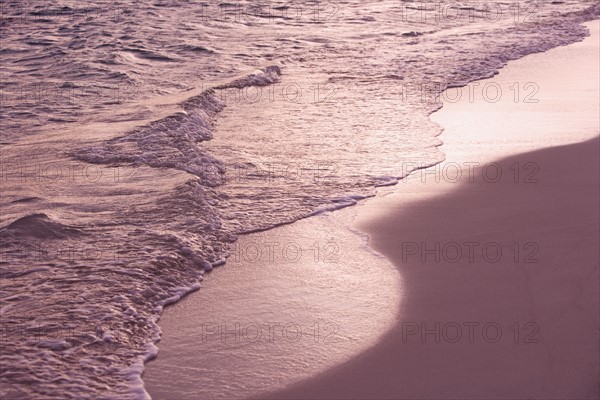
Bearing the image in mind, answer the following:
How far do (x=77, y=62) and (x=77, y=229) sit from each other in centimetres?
581

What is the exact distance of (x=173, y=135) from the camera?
7.52 meters

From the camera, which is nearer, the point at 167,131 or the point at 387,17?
the point at 167,131

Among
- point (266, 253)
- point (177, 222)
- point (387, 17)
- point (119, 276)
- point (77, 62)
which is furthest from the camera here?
point (387, 17)

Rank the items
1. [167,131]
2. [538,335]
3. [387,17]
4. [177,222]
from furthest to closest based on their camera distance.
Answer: [387,17], [167,131], [177,222], [538,335]

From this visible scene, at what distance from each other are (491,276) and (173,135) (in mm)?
3845

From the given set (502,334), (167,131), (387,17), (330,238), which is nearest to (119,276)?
(330,238)

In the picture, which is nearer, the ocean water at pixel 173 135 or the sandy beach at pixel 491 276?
the sandy beach at pixel 491 276

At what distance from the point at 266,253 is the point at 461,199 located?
1.67 m

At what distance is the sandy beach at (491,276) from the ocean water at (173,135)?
2.05 feet

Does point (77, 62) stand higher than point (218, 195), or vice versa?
point (77, 62)

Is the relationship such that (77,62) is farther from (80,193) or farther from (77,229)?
(77,229)

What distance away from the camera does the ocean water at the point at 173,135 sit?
445 cm

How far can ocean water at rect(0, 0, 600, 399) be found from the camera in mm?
4445

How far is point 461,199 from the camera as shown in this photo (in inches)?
233
